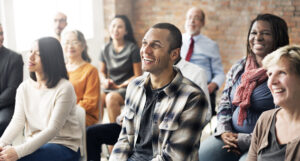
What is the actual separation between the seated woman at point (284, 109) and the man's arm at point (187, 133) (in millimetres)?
315

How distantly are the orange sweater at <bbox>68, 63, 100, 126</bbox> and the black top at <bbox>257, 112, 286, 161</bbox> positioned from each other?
1.67 metres

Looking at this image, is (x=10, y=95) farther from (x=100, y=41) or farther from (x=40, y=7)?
(x=100, y=41)

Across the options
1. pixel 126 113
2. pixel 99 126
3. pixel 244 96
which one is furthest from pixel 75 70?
pixel 244 96


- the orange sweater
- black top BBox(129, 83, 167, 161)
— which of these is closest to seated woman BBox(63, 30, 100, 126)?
the orange sweater

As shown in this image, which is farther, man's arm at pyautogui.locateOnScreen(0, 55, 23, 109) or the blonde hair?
man's arm at pyautogui.locateOnScreen(0, 55, 23, 109)

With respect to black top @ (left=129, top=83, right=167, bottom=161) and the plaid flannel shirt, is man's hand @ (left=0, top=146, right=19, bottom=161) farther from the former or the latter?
the plaid flannel shirt

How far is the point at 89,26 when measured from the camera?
5621mm

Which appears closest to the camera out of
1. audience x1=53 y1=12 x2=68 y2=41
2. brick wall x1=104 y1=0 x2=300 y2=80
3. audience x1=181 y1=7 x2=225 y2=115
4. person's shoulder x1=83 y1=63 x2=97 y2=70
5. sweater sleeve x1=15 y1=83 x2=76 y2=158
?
sweater sleeve x1=15 y1=83 x2=76 y2=158

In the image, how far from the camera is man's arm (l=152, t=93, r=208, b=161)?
6.25 feet

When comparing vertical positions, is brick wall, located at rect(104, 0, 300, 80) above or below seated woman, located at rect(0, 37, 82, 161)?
above

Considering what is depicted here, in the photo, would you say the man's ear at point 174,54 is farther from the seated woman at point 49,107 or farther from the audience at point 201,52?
the audience at point 201,52

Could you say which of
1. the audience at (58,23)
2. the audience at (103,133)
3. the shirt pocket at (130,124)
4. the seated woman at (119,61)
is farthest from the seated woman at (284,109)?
the audience at (58,23)

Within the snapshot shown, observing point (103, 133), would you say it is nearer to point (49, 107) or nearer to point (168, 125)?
point (49, 107)

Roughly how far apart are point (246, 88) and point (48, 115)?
1.26 meters
